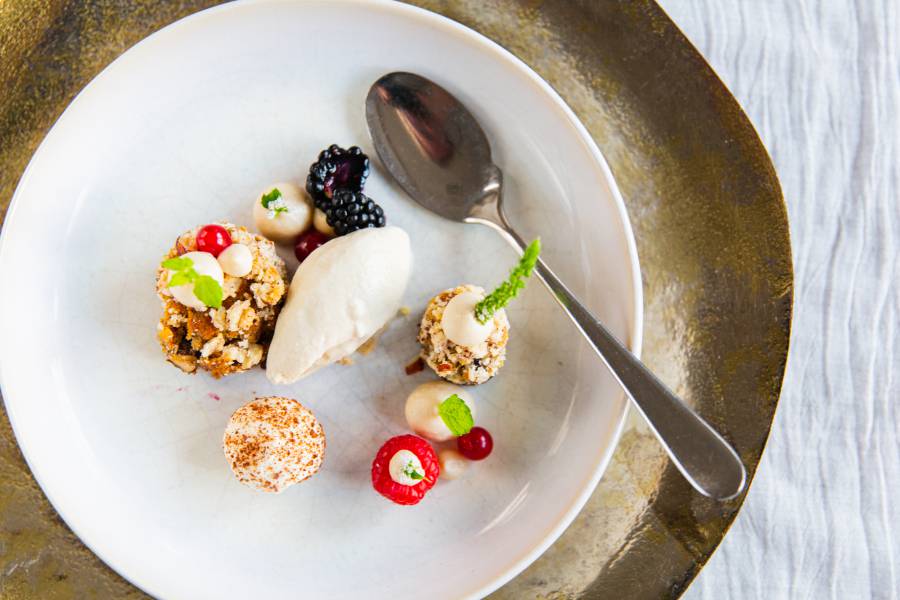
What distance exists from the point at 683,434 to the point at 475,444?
43 centimetres

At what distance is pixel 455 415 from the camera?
4.62ft

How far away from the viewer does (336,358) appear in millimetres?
1468

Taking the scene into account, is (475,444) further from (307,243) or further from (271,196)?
(271,196)

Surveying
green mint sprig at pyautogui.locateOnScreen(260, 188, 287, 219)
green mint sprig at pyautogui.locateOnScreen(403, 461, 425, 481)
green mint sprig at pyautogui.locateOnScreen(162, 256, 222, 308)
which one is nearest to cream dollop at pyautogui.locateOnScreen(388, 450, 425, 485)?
green mint sprig at pyautogui.locateOnScreen(403, 461, 425, 481)

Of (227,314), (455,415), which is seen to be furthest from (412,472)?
(227,314)

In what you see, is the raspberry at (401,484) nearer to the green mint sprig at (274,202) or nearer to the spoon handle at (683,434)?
the spoon handle at (683,434)

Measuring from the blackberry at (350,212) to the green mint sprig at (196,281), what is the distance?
0.29 meters

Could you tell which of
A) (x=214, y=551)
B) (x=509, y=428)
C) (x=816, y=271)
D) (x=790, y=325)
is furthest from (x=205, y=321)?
(x=816, y=271)

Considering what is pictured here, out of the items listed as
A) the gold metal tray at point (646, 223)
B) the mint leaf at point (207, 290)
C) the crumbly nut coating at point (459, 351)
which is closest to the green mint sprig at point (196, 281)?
the mint leaf at point (207, 290)

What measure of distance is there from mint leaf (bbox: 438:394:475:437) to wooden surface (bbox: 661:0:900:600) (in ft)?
2.45

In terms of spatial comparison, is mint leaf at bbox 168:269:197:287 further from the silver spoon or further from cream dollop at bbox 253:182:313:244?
the silver spoon

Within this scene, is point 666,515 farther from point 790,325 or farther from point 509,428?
point 790,325

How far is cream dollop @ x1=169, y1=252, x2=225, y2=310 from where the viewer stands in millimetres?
1312

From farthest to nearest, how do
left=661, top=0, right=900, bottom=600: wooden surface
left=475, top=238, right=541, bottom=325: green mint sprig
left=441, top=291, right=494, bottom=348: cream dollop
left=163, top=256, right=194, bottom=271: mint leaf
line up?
left=661, top=0, right=900, bottom=600: wooden surface < left=441, top=291, right=494, bottom=348: cream dollop < left=163, top=256, right=194, bottom=271: mint leaf < left=475, top=238, right=541, bottom=325: green mint sprig
